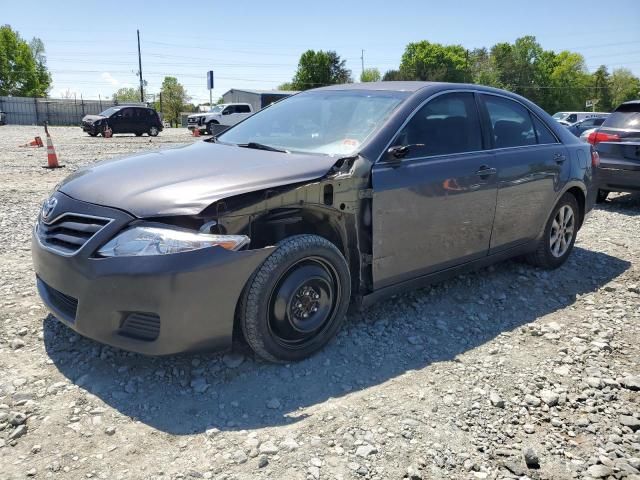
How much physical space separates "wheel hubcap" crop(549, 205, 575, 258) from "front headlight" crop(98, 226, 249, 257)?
3.50 meters

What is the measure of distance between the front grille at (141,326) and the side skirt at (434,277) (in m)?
1.33

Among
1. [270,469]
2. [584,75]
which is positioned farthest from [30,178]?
[584,75]

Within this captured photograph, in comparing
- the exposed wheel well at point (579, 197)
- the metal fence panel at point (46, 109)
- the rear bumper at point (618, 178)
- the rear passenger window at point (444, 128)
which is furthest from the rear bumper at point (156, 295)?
the metal fence panel at point (46, 109)

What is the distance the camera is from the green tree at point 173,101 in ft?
195

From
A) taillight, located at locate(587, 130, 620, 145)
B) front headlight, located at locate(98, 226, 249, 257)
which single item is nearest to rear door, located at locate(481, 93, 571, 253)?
front headlight, located at locate(98, 226, 249, 257)

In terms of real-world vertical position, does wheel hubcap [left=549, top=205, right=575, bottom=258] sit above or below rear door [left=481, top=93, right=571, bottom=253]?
below

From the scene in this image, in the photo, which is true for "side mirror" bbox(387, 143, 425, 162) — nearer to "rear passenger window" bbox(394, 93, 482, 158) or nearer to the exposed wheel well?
"rear passenger window" bbox(394, 93, 482, 158)

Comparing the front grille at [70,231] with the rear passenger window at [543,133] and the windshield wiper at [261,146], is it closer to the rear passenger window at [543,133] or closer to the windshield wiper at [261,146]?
the windshield wiper at [261,146]

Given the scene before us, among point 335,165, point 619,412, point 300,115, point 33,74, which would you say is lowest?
point 619,412

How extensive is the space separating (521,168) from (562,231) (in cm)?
111

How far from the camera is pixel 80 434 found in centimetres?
250

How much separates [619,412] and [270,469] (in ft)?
6.22

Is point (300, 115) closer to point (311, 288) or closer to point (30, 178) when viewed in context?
point (311, 288)

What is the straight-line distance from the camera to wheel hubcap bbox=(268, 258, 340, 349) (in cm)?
300
